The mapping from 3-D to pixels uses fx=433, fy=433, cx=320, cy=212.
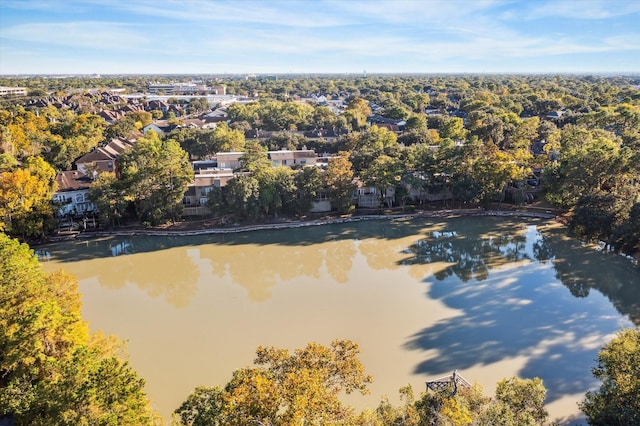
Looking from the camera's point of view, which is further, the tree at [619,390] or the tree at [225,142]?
the tree at [225,142]

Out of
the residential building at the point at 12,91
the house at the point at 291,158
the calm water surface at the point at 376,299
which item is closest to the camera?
the calm water surface at the point at 376,299

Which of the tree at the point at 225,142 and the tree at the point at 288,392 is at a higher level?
the tree at the point at 225,142

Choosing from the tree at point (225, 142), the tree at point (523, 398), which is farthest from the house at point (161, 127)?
the tree at point (523, 398)

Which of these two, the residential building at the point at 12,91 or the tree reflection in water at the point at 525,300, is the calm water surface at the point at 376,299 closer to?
the tree reflection in water at the point at 525,300

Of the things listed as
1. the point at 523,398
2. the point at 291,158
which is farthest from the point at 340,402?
the point at 291,158

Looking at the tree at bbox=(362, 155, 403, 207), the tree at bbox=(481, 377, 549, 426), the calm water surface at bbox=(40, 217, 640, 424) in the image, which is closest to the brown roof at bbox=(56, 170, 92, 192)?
the calm water surface at bbox=(40, 217, 640, 424)

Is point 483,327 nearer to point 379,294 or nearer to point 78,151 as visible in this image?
point 379,294

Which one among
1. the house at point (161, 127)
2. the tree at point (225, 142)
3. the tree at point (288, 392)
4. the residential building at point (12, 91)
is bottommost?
the tree at point (288, 392)
